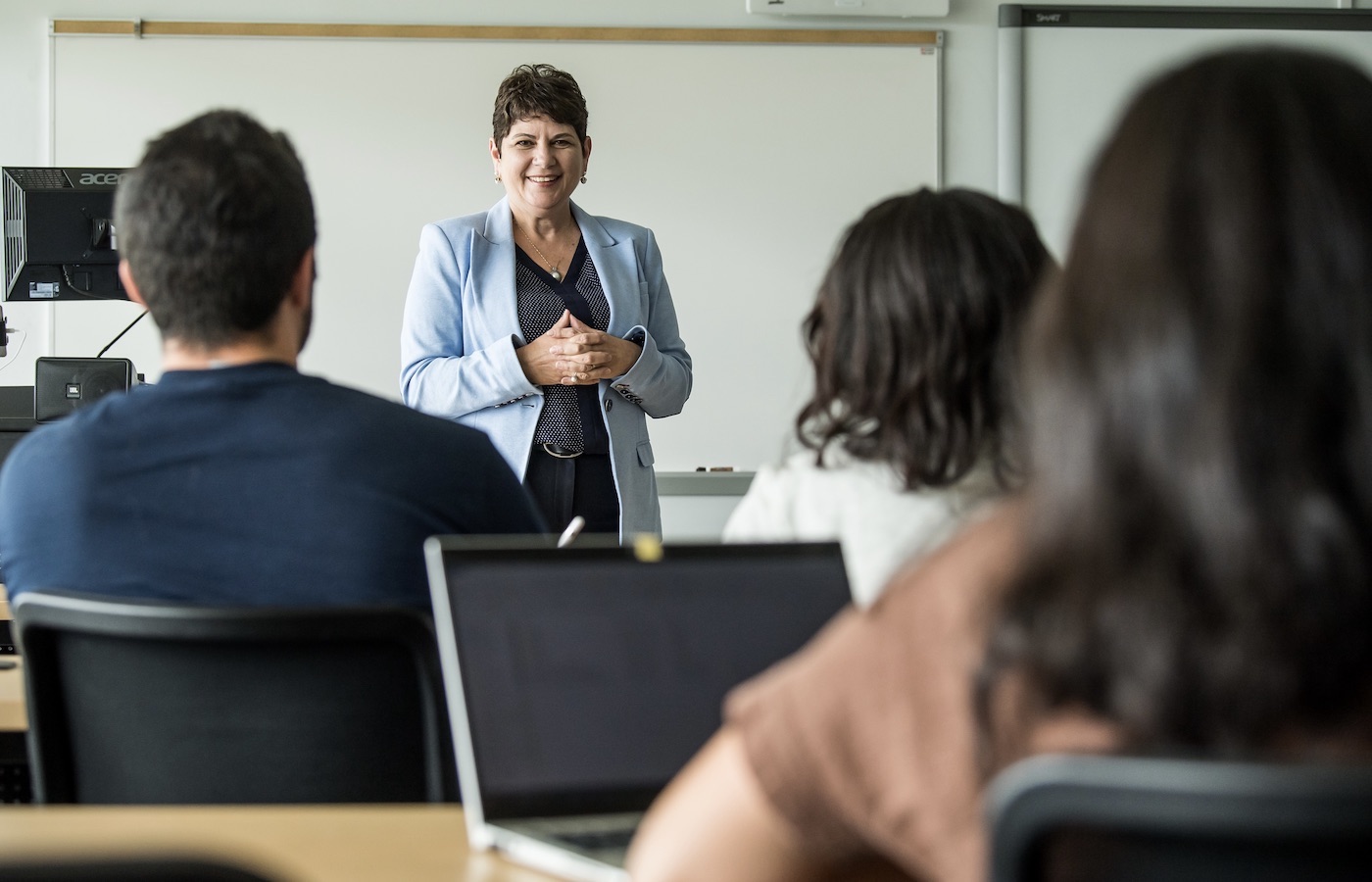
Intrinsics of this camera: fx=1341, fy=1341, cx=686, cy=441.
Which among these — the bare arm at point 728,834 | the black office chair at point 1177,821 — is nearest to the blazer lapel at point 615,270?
the bare arm at point 728,834

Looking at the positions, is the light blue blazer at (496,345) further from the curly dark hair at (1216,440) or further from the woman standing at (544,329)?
the curly dark hair at (1216,440)

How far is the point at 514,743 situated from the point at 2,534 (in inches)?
26.2

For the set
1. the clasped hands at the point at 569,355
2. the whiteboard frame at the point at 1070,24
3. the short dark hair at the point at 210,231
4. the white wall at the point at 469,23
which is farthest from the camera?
the whiteboard frame at the point at 1070,24

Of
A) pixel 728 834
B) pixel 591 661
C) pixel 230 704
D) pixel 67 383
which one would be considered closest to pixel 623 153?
pixel 67 383

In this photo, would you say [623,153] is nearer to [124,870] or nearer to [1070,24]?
[1070,24]

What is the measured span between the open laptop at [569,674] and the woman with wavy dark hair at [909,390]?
1.15ft

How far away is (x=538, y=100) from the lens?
2.80m

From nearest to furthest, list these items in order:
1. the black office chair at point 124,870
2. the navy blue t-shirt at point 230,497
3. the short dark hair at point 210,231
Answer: the black office chair at point 124,870 → the navy blue t-shirt at point 230,497 → the short dark hair at point 210,231

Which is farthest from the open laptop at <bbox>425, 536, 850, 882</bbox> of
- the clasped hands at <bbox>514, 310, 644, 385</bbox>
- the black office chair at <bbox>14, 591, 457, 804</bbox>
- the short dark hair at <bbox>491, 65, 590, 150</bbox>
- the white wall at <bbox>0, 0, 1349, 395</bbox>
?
the white wall at <bbox>0, 0, 1349, 395</bbox>

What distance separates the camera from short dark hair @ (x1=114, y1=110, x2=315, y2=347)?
1.34 m

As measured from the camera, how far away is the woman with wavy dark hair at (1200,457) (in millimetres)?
520

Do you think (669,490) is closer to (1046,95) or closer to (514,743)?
(1046,95)

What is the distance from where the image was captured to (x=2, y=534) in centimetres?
128

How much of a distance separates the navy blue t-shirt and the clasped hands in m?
1.44
